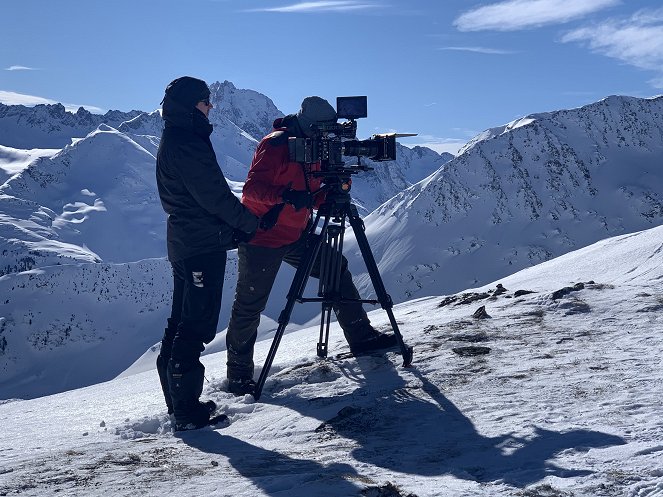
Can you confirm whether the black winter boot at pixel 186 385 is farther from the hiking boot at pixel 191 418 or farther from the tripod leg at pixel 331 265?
the tripod leg at pixel 331 265

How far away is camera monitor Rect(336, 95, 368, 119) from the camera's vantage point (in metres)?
6.37

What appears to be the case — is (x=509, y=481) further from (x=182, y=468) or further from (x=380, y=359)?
(x=380, y=359)

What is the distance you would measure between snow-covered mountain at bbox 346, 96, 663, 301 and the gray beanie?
121 meters

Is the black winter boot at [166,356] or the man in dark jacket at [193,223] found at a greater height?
the man in dark jacket at [193,223]

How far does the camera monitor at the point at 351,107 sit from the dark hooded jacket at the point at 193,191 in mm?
1339

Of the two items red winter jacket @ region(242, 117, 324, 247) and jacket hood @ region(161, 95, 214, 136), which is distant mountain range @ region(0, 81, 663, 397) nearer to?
red winter jacket @ region(242, 117, 324, 247)

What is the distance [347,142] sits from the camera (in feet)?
20.7

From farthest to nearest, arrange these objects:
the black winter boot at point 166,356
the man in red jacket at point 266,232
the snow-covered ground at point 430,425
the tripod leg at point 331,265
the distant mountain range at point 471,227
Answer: the distant mountain range at point 471,227
the tripod leg at point 331,265
the man in red jacket at point 266,232
the black winter boot at point 166,356
the snow-covered ground at point 430,425

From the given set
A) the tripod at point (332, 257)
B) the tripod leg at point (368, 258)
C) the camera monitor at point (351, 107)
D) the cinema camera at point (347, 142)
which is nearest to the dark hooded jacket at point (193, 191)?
the tripod at point (332, 257)

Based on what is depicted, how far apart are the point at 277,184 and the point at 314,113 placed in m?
0.72

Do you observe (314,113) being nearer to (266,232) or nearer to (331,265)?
(266,232)

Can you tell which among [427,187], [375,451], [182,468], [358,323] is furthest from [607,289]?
[427,187]

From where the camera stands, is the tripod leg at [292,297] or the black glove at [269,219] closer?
the black glove at [269,219]

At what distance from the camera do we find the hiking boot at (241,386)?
21.0 ft
